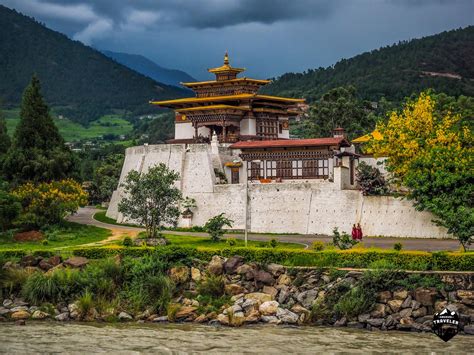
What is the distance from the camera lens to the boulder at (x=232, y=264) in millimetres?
44719

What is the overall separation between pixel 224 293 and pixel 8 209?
19.8 meters

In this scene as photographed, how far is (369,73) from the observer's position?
13650 cm

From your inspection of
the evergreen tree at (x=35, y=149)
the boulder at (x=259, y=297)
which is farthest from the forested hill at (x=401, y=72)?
the boulder at (x=259, y=297)

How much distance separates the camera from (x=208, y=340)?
122 ft

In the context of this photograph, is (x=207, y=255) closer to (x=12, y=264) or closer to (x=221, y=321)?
(x=221, y=321)

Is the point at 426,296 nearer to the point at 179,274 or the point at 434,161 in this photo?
the point at 179,274

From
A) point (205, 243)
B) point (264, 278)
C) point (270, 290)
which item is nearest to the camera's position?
point (270, 290)

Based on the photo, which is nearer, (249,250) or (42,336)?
(42,336)

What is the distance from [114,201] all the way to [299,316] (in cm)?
3288

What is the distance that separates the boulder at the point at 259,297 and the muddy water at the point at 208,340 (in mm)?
2460

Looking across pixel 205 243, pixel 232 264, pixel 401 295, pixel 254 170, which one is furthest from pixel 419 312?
pixel 254 170

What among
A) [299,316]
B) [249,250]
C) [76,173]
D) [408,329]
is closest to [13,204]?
[76,173]

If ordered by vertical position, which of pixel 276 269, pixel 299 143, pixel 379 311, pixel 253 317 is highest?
pixel 299 143

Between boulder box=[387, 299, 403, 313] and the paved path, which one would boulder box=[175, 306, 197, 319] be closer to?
boulder box=[387, 299, 403, 313]
